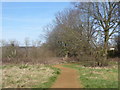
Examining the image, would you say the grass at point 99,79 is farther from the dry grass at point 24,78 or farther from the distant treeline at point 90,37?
the distant treeline at point 90,37

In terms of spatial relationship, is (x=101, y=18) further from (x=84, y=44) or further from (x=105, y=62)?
(x=105, y=62)

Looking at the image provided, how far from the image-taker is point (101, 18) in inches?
772

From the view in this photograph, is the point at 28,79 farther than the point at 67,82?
Yes

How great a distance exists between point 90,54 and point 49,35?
16.2 m

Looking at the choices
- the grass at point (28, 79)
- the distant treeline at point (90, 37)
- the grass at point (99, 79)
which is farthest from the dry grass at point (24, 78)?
the distant treeline at point (90, 37)

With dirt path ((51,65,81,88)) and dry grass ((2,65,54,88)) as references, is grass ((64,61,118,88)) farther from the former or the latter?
dry grass ((2,65,54,88))

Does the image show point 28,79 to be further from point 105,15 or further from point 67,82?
point 105,15

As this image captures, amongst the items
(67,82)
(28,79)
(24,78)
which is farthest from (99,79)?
(24,78)

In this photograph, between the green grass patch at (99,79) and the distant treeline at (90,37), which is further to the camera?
the distant treeline at (90,37)

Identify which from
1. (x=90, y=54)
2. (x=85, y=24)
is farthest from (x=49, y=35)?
(x=90, y=54)

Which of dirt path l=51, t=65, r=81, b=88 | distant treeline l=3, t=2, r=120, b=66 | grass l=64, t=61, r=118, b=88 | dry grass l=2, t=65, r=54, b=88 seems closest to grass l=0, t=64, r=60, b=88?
dry grass l=2, t=65, r=54, b=88

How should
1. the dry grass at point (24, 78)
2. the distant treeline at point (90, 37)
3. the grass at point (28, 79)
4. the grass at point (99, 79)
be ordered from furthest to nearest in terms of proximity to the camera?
the distant treeline at point (90, 37) → the dry grass at point (24, 78) → the grass at point (28, 79) → the grass at point (99, 79)

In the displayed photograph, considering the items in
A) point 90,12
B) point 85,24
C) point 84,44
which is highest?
point 90,12

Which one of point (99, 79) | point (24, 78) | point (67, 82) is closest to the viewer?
point (67, 82)
